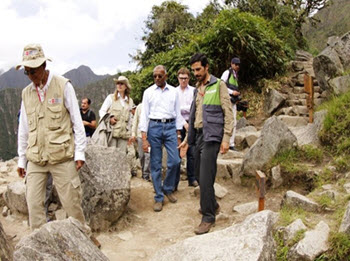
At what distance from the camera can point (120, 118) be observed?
232 inches

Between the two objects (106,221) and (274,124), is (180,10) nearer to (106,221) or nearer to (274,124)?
(274,124)

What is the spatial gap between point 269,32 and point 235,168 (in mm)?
7620

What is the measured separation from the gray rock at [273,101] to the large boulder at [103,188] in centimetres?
659

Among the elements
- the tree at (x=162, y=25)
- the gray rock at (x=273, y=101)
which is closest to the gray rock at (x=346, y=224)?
the gray rock at (x=273, y=101)

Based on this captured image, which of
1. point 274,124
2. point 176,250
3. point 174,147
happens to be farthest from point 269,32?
point 176,250

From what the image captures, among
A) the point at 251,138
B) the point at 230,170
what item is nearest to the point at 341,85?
the point at 251,138

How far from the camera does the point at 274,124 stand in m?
5.46

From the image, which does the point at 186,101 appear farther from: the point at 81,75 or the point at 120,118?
the point at 81,75

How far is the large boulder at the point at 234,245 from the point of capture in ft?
8.05

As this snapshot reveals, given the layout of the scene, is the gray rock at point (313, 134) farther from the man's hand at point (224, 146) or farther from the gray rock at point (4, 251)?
the gray rock at point (4, 251)

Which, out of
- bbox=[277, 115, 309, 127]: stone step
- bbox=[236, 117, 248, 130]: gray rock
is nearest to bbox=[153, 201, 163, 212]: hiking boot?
bbox=[236, 117, 248, 130]: gray rock

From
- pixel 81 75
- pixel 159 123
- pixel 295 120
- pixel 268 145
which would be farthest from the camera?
pixel 81 75

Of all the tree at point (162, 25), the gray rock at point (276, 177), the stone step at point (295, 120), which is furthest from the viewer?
the tree at point (162, 25)

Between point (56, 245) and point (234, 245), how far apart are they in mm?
1348
